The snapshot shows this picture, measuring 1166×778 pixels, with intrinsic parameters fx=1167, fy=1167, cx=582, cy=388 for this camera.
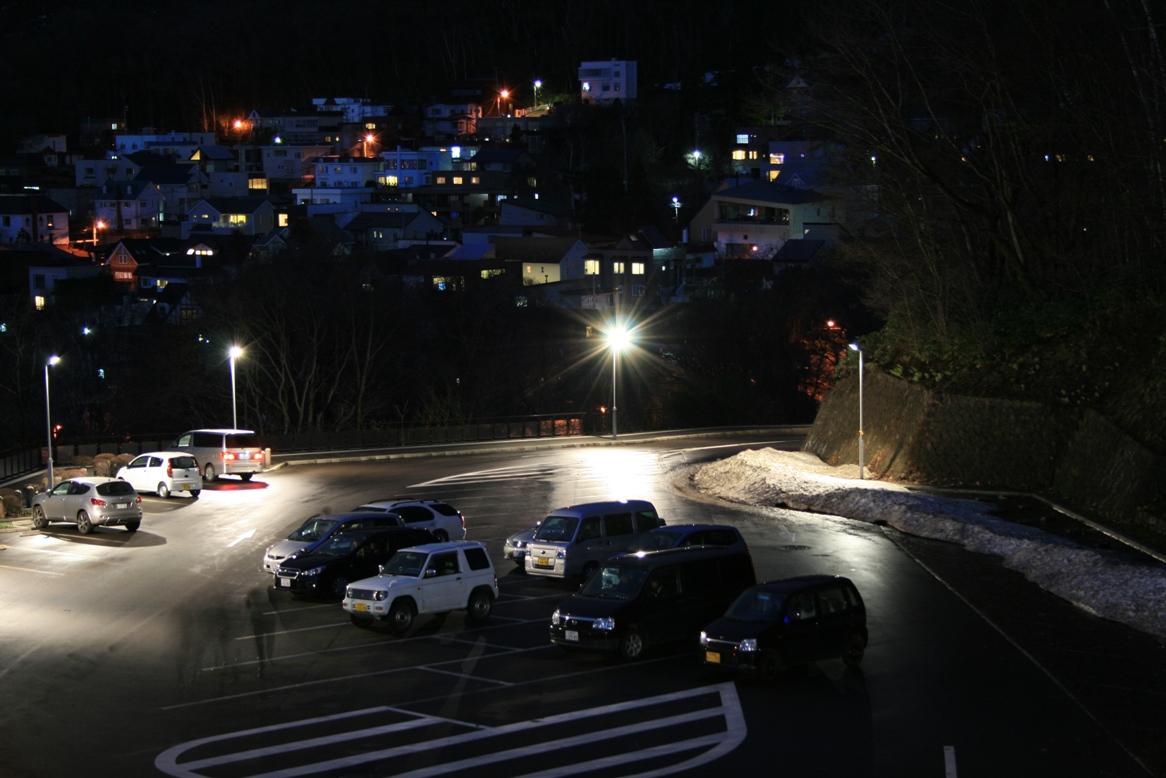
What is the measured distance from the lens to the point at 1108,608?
838 inches

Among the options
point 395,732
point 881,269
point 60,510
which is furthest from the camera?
point 881,269

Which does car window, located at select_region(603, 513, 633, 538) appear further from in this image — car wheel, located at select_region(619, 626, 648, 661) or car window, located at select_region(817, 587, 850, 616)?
car window, located at select_region(817, 587, 850, 616)

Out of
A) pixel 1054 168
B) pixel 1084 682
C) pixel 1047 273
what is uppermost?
pixel 1054 168

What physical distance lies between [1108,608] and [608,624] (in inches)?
380

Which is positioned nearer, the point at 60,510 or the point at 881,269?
the point at 60,510

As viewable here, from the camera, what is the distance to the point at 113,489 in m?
30.3

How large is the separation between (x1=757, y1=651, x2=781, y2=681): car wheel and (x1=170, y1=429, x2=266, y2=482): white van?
1025 inches

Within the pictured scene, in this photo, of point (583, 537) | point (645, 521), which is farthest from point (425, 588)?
point (645, 521)

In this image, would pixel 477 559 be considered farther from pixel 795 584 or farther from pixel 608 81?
pixel 608 81

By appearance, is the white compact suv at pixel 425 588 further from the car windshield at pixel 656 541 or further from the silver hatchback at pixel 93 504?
the silver hatchback at pixel 93 504

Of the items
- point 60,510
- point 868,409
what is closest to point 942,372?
point 868,409

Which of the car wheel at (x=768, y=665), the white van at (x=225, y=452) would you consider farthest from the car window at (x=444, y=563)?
the white van at (x=225, y=452)

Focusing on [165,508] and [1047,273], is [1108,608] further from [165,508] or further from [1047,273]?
[165,508]

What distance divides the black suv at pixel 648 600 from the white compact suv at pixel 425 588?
2.67 metres
